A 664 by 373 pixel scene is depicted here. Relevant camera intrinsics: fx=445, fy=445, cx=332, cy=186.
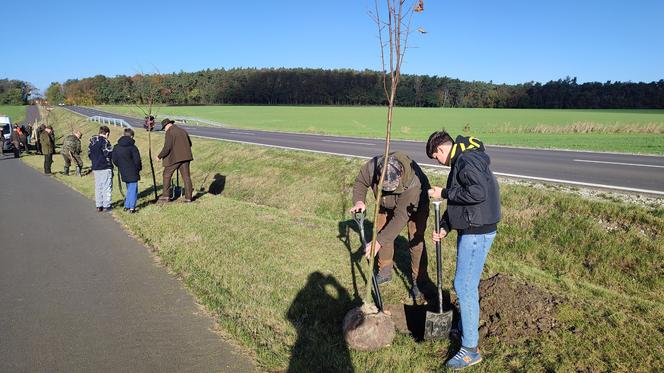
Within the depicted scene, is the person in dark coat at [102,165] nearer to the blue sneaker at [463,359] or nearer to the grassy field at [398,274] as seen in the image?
the grassy field at [398,274]

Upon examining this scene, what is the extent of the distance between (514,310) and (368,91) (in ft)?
309

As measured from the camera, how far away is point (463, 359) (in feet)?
12.3

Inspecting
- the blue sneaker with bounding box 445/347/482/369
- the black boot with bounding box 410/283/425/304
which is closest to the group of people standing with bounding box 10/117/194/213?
the black boot with bounding box 410/283/425/304

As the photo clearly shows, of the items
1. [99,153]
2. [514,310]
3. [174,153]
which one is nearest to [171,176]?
[174,153]

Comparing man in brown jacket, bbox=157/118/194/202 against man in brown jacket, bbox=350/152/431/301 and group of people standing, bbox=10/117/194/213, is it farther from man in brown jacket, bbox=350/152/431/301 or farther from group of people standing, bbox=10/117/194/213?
man in brown jacket, bbox=350/152/431/301

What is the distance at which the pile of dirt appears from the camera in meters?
4.28

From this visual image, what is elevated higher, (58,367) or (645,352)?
(645,352)

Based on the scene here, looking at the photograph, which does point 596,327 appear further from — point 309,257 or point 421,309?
point 309,257

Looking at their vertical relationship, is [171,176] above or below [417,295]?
above

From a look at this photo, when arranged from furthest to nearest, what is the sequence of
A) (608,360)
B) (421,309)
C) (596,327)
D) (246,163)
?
(246,163) < (421,309) < (596,327) < (608,360)

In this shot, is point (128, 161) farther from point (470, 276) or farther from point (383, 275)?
point (470, 276)

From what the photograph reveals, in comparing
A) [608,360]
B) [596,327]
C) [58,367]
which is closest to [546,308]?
[596,327]

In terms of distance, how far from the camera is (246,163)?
49.4ft

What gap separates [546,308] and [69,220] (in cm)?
904
